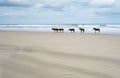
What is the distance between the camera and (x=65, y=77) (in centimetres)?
325

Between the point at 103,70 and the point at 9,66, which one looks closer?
the point at 103,70

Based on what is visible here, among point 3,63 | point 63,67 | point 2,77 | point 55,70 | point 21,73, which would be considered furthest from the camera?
point 3,63

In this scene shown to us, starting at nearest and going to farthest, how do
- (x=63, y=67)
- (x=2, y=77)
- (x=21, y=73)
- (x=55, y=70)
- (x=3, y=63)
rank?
(x=2, y=77), (x=21, y=73), (x=55, y=70), (x=63, y=67), (x=3, y=63)

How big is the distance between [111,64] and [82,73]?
1.00 metres

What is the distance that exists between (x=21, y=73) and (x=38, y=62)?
37.5 inches

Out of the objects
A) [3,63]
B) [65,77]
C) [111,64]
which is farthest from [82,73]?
[3,63]

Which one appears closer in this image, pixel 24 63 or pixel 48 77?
pixel 48 77

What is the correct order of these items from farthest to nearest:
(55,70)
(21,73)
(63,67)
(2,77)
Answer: (63,67) → (55,70) → (21,73) → (2,77)

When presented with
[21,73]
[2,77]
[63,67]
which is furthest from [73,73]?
[2,77]

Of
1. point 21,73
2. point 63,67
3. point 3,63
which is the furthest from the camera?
point 3,63

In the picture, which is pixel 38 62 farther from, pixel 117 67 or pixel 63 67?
pixel 117 67

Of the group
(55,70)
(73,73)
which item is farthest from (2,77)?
A: (73,73)

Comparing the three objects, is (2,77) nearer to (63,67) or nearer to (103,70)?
(63,67)

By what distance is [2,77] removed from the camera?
317cm
